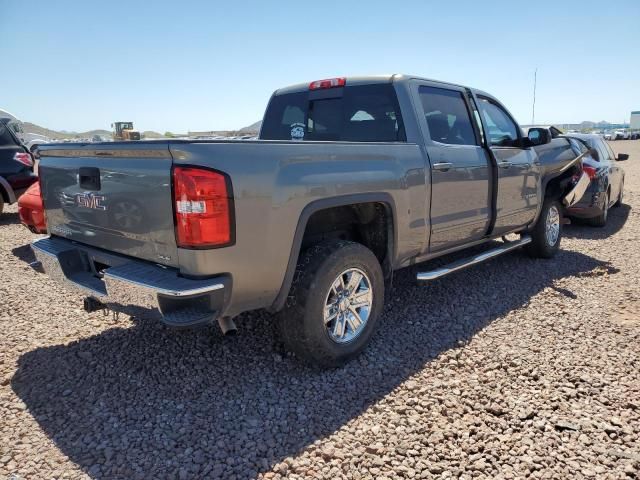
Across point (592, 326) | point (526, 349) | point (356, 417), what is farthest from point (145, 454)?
point (592, 326)

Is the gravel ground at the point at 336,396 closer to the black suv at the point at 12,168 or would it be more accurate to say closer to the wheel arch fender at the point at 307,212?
the wheel arch fender at the point at 307,212

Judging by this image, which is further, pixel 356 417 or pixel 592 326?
pixel 592 326

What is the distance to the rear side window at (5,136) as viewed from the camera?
836 centimetres

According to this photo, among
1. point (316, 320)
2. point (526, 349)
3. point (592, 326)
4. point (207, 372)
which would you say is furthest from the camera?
point (592, 326)

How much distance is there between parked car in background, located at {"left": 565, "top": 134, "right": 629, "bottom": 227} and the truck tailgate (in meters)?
6.72

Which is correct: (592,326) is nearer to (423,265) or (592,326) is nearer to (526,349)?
(526,349)

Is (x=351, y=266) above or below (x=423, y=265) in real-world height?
above

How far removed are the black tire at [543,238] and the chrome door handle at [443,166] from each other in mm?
2527

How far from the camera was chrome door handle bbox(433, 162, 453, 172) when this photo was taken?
3775 mm

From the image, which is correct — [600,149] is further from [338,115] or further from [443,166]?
[338,115]

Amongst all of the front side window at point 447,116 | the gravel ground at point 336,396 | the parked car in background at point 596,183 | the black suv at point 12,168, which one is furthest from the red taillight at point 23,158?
the parked car in background at point 596,183

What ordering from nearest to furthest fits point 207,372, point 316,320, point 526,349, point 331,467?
point 331,467
point 316,320
point 207,372
point 526,349

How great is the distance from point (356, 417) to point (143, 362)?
1576 mm

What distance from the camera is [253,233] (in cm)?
254
